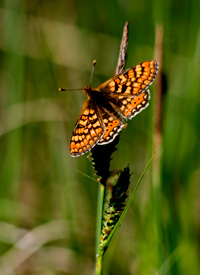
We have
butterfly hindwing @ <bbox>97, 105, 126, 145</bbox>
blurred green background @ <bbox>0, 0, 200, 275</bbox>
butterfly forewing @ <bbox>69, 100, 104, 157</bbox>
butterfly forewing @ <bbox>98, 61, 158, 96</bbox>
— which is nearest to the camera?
butterfly hindwing @ <bbox>97, 105, 126, 145</bbox>

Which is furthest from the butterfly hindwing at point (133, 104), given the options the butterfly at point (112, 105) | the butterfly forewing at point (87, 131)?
the butterfly forewing at point (87, 131)

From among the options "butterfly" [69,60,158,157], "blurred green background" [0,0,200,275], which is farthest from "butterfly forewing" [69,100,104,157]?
"blurred green background" [0,0,200,275]

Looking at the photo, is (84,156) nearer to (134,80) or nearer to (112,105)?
(112,105)

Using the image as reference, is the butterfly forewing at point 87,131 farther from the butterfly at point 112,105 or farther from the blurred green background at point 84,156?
the blurred green background at point 84,156

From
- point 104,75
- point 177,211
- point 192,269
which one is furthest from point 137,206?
point 104,75

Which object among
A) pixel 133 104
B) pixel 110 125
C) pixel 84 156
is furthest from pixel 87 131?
pixel 84 156

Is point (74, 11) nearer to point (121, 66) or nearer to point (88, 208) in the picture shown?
point (88, 208)

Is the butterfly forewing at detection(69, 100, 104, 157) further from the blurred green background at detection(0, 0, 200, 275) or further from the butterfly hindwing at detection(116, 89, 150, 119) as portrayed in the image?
the blurred green background at detection(0, 0, 200, 275)

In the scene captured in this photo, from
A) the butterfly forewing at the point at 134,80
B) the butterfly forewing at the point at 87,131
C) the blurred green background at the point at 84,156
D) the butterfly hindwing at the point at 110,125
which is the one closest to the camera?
the butterfly hindwing at the point at 110,125
